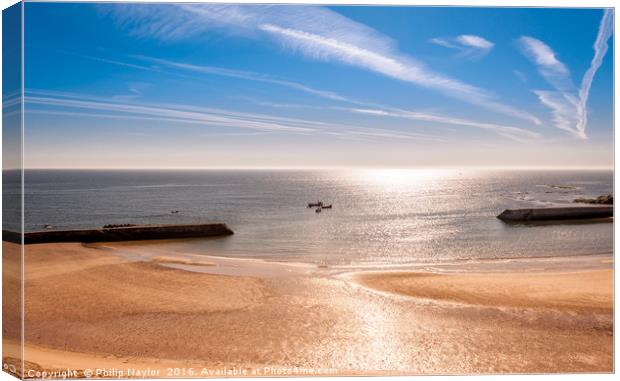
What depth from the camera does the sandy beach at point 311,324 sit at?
668 centimetres

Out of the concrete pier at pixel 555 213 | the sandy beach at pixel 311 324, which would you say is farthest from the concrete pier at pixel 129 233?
the concrete pier at pixel 555 213

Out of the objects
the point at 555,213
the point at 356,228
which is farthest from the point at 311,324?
the point at 555,213

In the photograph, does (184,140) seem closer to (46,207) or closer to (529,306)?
(529,306)

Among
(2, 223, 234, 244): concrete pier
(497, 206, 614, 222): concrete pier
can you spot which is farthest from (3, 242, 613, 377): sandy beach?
(497, 206, 614, 222): concrete pier

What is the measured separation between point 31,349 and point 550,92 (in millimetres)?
10281

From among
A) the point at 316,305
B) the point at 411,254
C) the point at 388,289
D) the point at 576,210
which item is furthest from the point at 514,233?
the point at 316,305

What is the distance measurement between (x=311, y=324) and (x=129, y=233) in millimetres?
14996

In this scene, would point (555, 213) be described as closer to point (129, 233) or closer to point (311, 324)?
point (129, 233)

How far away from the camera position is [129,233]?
66.6 ft

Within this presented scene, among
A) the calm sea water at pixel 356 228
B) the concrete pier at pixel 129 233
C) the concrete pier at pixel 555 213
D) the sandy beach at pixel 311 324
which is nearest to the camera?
the sandy beach at pixel 311 324

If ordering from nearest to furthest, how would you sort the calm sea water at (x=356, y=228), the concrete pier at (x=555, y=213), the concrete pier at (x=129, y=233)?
the calm sea water at (x=356, y=228)
the concrete pier at (x=129, y=233)
the concrete pier at (x=555, y=213)

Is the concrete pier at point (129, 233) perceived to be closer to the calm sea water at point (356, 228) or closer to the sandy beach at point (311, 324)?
the calm sea water at point (356, 228)

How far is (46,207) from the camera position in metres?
37.5

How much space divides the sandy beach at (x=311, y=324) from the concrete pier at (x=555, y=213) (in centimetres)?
1619
